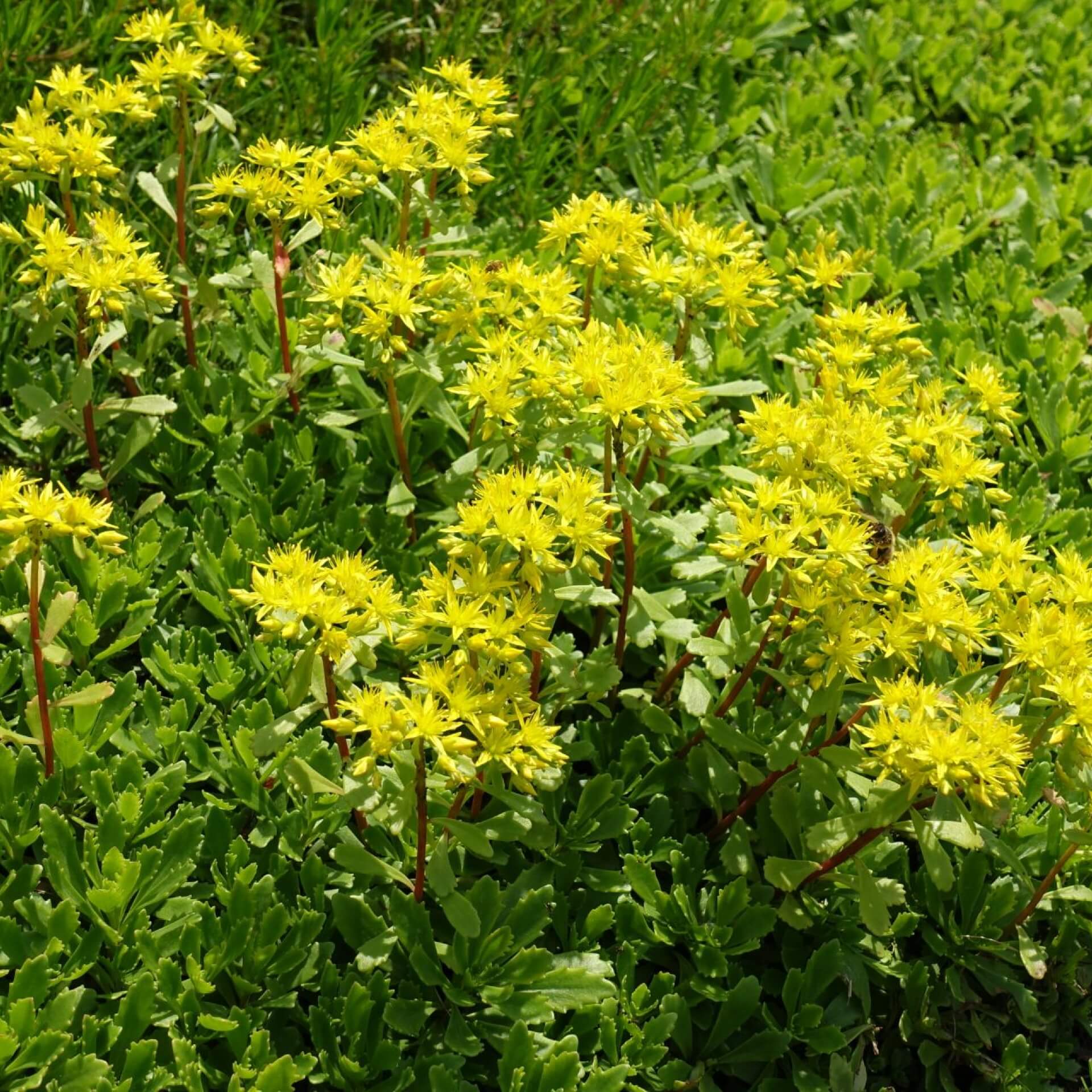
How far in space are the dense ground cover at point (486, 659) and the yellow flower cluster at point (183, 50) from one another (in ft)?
0.04

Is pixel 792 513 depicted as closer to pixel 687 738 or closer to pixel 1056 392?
pixel 687 738

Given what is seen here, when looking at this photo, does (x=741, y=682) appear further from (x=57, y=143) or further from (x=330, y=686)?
(x=57, y=143)

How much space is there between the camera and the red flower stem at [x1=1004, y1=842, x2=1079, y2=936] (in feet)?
8.27

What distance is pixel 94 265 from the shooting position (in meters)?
2.58

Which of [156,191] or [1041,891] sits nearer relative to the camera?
[1041,891]

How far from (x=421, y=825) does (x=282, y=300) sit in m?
1.34

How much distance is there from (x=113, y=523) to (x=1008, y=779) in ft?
6.38

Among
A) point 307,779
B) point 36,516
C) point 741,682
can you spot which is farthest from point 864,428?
point 36,516

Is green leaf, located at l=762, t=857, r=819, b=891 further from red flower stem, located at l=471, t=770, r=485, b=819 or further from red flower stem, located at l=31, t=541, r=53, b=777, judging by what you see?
red flower stem, located at l=31, t=541, r=53, b=777

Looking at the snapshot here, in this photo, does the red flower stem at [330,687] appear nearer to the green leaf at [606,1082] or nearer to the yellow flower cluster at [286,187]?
the green leaf at [606,1082]

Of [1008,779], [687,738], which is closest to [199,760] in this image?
[687,738]

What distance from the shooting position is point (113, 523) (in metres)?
2.94

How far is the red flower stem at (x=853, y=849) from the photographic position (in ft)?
7.96

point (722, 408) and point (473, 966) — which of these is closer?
point (473, 966)
